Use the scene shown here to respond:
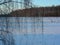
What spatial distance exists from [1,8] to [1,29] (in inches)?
10.1

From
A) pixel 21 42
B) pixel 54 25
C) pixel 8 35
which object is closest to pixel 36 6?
pixel 8 35

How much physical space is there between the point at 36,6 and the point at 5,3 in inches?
14.9

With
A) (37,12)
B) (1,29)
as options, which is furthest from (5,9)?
(37,12)

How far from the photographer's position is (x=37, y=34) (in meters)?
4.93

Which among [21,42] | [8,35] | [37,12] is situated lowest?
[21,42]

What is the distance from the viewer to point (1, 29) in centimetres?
305

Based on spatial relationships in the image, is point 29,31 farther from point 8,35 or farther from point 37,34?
point 8,35

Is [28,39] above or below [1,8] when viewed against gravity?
below

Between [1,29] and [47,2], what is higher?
[47,2]

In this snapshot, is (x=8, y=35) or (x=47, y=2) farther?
(x=47, y=2)

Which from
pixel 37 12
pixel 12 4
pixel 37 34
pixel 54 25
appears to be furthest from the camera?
pixel 54 25

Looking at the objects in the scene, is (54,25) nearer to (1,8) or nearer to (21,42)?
(21,42)

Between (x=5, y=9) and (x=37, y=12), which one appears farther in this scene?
(x=37, y=12)

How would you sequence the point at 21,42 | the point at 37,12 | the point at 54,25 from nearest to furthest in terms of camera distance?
the point at 37,12
the point at 21,42
the point at 54,25
